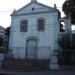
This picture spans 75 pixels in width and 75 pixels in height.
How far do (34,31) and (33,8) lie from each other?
9.88 ft

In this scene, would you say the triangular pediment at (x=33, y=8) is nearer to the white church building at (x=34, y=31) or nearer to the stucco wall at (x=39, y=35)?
the white church building at (x=34, y=31)

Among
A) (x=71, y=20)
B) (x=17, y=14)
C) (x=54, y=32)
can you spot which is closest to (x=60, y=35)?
(x=54, y=32)

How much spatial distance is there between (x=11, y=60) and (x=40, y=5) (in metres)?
8.47

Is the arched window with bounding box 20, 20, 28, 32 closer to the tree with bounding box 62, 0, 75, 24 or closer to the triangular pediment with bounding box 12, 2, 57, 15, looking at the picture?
the triangular pediment with bounding box 12, 2, 57, 15

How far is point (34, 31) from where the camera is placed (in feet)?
111

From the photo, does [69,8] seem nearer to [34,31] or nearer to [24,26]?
[34,31]

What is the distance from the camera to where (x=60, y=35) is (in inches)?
1299

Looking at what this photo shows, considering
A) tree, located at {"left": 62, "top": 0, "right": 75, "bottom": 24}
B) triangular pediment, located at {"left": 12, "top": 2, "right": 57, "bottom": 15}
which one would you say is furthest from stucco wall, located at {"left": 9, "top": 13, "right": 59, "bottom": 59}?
tree, located at {"left": 62, "top": 0, "right": 75, "bottom": 24}

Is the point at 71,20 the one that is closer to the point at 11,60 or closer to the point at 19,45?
the point at 19,45

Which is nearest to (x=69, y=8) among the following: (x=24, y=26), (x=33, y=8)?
(x=33, y=8)

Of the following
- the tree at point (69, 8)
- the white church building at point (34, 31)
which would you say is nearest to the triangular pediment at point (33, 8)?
the white church building at point (34, 31)

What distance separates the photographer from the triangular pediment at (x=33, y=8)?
33812 millimetres

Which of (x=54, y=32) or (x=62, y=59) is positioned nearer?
(x=62, y=59)

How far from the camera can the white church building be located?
32875 mm
